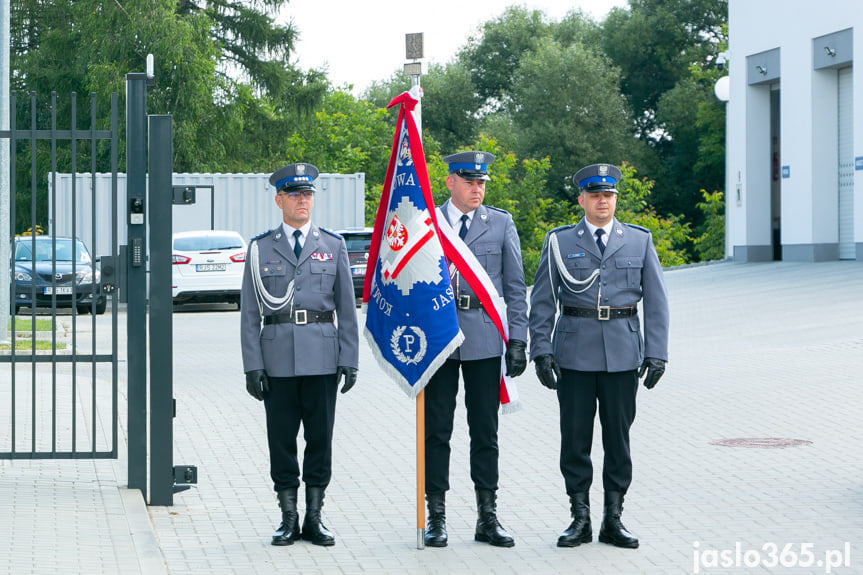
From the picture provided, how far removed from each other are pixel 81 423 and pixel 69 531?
164 inches

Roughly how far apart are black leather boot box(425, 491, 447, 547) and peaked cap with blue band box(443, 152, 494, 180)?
1.61 m

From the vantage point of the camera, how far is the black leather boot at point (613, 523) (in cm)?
650

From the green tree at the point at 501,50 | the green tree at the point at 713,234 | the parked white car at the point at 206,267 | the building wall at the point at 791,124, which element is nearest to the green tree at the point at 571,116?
the green tree at the point at 713,234

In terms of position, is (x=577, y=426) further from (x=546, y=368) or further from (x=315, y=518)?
(x=315, y=518)

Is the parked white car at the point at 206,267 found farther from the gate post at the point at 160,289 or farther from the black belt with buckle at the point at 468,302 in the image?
the black belt with buckle at the point at 468,302

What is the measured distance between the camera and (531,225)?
5203 cm

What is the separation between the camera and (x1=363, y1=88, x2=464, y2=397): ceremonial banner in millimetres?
6520

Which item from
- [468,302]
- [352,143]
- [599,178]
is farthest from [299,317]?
[352,143]

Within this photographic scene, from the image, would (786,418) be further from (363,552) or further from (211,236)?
(211,236)

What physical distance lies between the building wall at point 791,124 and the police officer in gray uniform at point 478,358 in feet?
71.9

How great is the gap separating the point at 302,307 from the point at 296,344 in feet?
0.67

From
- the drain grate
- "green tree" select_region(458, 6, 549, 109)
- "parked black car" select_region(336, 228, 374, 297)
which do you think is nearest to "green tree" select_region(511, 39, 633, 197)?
"green tree" select_region(458, 6, 549, 109)

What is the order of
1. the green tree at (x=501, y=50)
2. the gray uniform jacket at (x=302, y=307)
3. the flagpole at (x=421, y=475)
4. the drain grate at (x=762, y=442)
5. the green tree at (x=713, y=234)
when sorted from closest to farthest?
1. the flagpole at (x=421, y=475)
2. the gray uniform jacket at (x=302, y=307)
3. the drain grate at (x=762, y=442)
4. the green tree at (x=713, y=234)
5. the green tree at (x=501, y=50)

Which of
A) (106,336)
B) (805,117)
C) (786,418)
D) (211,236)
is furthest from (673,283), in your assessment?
(786,418)
